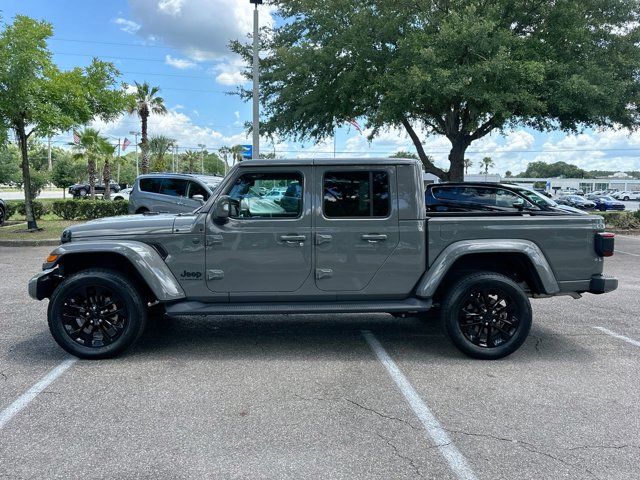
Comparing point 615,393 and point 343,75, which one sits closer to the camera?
point 615,393

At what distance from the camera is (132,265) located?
15.3 ft

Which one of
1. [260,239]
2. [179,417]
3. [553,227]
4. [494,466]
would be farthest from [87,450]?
[553,227]

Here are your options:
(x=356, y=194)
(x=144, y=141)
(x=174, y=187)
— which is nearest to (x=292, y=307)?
(x=356, y=194)

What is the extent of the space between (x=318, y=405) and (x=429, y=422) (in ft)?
2.70

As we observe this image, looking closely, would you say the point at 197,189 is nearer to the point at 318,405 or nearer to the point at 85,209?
the point at 85,209

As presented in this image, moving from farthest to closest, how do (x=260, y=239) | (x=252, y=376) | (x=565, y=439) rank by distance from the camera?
(x=260, y=239), (x=252, y=376), (x=565, y=439)

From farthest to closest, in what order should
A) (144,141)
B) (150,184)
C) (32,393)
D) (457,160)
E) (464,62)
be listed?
1. (144,141)
2. (457,160)
3. (150,184)
4. (464,62)
5. (32,393)

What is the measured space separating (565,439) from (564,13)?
14.1m

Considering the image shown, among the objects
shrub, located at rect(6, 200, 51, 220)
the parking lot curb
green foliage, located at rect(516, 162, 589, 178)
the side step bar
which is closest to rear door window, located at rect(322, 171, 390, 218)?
the side step bar

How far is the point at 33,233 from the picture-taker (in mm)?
14805

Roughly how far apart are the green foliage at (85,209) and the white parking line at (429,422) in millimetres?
16429

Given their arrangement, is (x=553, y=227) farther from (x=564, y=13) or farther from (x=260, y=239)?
(x=564, y=13)

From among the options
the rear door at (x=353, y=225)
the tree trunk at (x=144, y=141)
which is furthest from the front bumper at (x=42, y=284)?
the tree trunk at (x=144, y=141)

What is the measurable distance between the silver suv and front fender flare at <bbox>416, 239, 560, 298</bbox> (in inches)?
420
